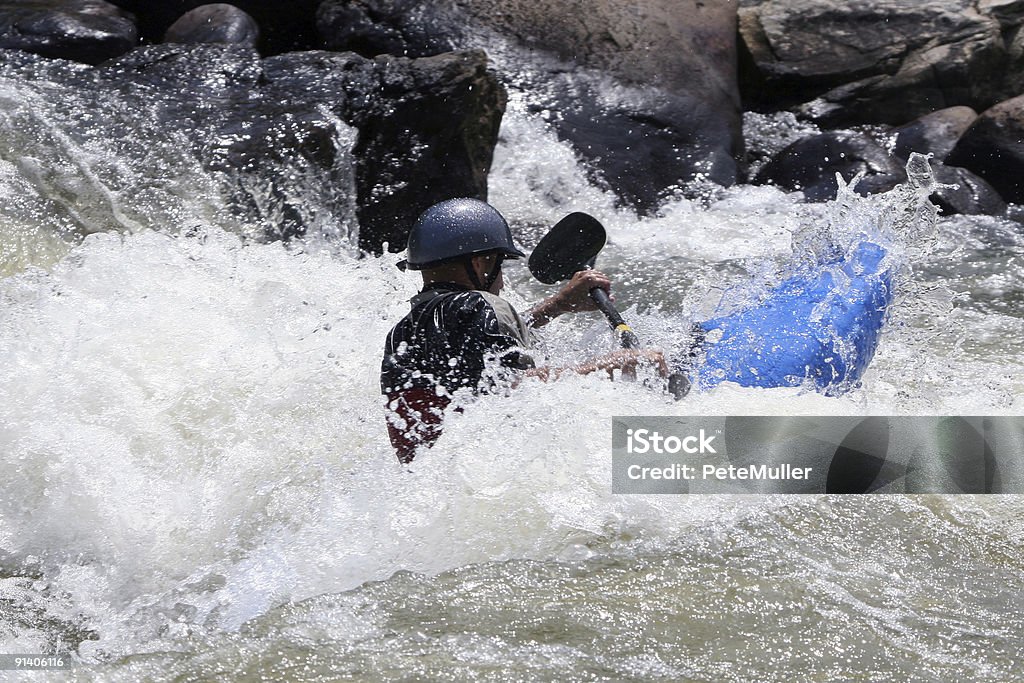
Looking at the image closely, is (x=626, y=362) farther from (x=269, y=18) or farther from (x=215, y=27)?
(x=269, y=18)

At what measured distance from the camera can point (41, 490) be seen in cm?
341

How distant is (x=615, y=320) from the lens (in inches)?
141

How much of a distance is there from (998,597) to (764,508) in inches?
26.6

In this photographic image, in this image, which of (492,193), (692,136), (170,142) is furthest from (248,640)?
(692,136)

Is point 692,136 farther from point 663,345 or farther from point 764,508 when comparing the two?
point 764,508

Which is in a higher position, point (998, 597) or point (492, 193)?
point (492, 193)

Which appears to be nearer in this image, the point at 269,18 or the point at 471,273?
the point at 471,273

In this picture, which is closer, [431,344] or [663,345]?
A: [431,344]

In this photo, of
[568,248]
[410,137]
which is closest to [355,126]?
[410,137]

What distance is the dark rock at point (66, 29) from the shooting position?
6945mm

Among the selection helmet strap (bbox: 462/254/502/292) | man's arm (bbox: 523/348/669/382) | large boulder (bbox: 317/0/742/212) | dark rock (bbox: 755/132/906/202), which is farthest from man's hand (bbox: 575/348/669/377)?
dark rock (bbox: 755/132/906/202)

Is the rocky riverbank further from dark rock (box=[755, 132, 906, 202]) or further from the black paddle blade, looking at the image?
the black paddle blade

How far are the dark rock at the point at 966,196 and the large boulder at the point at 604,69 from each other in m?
1.28

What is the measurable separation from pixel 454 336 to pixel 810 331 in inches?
58.3
